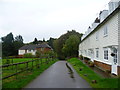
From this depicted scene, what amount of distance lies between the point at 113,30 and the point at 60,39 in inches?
1730

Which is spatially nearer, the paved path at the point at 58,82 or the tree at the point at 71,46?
the paved path at the point at 58,82

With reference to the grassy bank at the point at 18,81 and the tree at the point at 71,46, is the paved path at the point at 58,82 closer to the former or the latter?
the grassy bank at the point at 18,81

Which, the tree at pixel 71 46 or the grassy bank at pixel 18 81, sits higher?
the tree at pixel 71 46

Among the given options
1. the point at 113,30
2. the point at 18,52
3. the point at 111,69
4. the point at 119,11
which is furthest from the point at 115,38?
the point at 18,52

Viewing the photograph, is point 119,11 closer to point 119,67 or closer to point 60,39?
point 119,67

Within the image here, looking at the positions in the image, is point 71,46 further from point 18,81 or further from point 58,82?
point 18,81

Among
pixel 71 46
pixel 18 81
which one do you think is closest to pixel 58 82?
pixel 18 81

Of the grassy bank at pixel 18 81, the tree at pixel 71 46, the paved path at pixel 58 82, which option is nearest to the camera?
the grassy bank at pixel 18 81

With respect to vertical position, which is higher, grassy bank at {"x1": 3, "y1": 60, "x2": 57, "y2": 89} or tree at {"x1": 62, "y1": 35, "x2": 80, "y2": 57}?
tree at {"x1": 62, "y1": 35, "x2": 80, "y2": 57}

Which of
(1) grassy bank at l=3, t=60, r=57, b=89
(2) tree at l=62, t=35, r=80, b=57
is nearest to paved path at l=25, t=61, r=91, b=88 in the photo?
(1) grassy bank at l=3, t=60, r=57, b=89

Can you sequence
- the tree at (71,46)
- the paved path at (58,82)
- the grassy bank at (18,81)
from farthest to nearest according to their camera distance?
1. the tree at (71,46)
2. the paved path at (58,82)
3. the grassy bank at (18,81)

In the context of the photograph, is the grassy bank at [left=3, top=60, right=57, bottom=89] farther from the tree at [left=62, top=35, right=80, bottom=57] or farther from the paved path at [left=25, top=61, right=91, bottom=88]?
the tree at [left=62, top=35, right=80, bottom=57]

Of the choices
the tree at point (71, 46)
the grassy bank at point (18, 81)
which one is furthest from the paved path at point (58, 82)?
the tree at point (71, 46)

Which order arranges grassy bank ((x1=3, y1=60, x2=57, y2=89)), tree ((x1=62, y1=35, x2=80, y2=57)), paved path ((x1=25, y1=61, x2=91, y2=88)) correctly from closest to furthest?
grassy bank ((x1=3, y1=60, x2=57, y2=89)), paved path ((x1=25, y1=61, x2=91, y2=88)), tree ((x1=62, y1=35, x2=80, y2=57))
